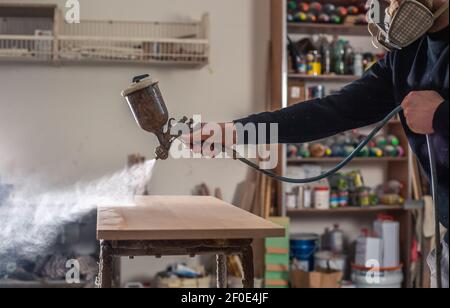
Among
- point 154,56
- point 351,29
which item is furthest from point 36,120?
point 351,29

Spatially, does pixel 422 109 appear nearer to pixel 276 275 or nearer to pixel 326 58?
pixel 276 275

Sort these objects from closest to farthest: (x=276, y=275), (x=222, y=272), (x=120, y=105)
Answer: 1. (x=222, y=272)
2. (x=120, y=105)
3. (x=276, y=275)

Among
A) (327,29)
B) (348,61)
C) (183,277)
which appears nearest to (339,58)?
(348,61)

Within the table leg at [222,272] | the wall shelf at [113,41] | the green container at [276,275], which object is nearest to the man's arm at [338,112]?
the table leg at [222,272]

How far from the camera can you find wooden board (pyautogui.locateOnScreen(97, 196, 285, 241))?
1039 millimetres

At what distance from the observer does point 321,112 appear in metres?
1.26

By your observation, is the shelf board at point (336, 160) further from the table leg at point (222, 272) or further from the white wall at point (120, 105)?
the table leg at point (222, 272)

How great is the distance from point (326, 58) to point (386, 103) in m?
1.70

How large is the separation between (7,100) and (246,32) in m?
1.29

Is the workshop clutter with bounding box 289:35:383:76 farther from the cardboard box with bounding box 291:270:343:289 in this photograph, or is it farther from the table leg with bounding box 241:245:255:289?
the table leg with bounding box 241:245:255:289

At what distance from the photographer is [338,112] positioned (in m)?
1.25

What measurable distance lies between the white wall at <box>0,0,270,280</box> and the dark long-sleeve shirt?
3.29 ft

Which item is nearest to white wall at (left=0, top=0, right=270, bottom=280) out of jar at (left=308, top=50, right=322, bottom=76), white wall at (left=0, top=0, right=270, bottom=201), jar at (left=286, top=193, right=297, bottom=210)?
white wall at (left=0, top=0, right=270, bottom=201)

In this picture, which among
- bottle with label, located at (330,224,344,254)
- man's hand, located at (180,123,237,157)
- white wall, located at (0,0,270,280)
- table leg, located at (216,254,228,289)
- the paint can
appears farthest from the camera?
bottle with label, located at (330,224,344,254)
